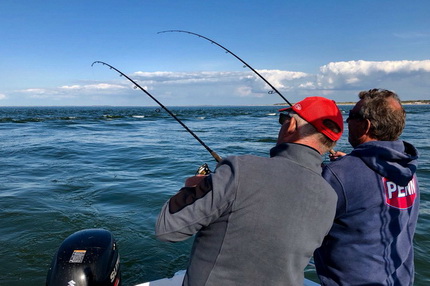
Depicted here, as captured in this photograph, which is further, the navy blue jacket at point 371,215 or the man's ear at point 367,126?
the man's ear at point 367,126

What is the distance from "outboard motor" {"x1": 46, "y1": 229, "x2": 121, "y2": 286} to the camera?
2805 mm

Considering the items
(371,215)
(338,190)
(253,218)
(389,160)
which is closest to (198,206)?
(253,218)

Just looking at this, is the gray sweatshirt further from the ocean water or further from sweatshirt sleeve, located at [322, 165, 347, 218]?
the ocean water

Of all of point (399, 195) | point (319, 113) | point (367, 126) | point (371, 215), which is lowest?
point (371, 215)

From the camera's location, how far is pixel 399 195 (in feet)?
6.56

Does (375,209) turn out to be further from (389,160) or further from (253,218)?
(253,218)

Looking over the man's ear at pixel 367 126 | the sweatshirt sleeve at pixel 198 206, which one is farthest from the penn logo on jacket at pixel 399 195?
the sweatshirt sleeve at pixel 198 206

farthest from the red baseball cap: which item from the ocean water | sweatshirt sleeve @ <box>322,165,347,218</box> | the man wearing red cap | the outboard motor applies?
the ocean water

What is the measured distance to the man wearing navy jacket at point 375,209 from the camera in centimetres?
192

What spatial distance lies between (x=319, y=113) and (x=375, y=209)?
74cm

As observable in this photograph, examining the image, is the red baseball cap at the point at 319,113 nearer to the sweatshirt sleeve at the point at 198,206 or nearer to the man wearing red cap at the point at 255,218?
the man wearing red cap at the point at 255,218

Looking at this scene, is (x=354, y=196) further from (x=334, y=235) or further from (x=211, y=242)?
(x=211, y=242)

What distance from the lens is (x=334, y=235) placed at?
203 centimetres

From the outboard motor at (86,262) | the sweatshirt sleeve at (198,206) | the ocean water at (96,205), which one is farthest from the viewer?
the ocean water at (96,205)
